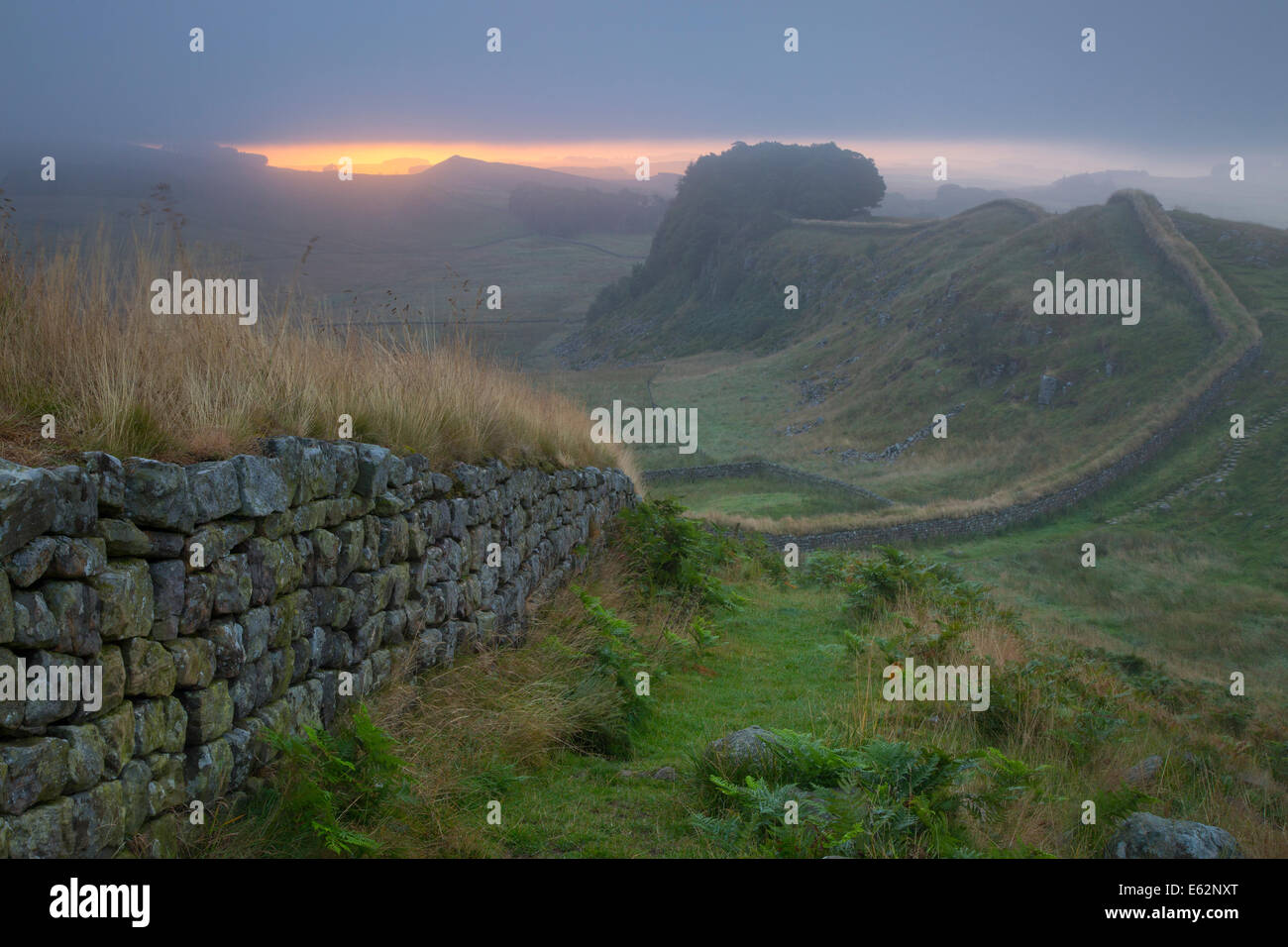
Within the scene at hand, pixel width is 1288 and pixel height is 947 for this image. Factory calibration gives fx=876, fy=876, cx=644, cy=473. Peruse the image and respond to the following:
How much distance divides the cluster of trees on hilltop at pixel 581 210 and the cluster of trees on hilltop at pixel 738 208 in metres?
45.7

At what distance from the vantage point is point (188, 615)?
13.5 feet

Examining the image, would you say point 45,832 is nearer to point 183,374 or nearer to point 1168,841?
point 183,374

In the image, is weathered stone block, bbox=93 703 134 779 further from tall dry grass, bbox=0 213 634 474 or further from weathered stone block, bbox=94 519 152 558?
tall dry grass, bbox=0 213 634 474

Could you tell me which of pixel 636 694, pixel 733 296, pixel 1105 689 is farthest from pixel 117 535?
pixel 733 296

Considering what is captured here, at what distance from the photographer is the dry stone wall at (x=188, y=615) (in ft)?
10.8

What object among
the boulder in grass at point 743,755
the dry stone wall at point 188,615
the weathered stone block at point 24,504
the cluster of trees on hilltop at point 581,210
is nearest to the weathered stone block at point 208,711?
the dry stone wall at point 188,615

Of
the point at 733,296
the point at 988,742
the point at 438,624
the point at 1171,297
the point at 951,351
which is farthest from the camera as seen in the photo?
the point at 733,296

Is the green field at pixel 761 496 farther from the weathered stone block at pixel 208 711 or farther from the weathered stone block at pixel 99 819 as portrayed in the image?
the weathered stone block at pixel 99 819

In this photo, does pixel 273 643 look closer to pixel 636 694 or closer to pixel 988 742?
pixel 636 694

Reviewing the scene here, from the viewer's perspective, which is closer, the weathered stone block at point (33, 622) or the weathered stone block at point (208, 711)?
the weathered stone block at point (33, 622)

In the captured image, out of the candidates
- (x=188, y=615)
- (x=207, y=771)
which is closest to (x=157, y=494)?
(x=188, y=615)

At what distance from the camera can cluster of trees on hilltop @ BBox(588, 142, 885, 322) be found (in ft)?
338

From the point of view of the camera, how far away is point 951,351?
5275 centimetres
